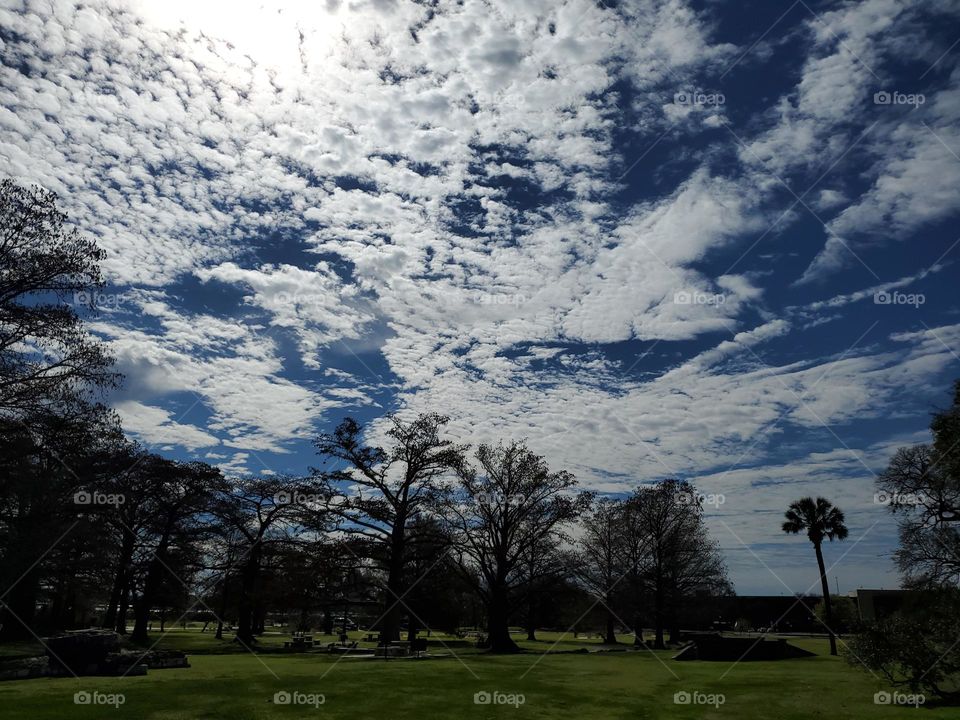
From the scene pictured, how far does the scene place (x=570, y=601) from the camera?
50031 millimetres

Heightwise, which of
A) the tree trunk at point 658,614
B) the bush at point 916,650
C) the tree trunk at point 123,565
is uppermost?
the tree trunk at point 123,565

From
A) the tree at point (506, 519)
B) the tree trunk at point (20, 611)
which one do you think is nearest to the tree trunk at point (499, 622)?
the tree at point (506, 519)

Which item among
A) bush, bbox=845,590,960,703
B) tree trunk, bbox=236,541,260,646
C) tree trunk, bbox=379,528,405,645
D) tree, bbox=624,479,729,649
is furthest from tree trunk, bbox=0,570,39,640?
tree, bbox=624,479,729,649

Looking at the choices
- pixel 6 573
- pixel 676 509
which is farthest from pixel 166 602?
pixel 676 509

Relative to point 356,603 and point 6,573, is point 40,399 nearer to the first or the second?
point 6,573

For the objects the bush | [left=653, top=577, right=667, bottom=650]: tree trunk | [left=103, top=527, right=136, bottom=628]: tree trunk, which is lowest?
[left=653, top=577, right=667, bottom=650]: tree trunk

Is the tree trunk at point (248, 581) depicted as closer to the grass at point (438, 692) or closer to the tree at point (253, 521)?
the tree at point (253, 521)

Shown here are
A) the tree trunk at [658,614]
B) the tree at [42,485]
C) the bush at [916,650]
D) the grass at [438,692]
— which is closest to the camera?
the grass at [438,692]

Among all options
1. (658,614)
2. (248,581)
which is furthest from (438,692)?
(658,614)

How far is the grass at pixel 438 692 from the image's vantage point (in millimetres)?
15180

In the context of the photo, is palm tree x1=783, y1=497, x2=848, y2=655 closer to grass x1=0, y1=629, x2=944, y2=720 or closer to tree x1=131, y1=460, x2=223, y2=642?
grass x1=0, y1=629, x2=944, y2=720

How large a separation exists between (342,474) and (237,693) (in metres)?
26.0

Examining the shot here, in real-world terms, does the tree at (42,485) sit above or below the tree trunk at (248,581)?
above

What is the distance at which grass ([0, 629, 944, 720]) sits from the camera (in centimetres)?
1518
